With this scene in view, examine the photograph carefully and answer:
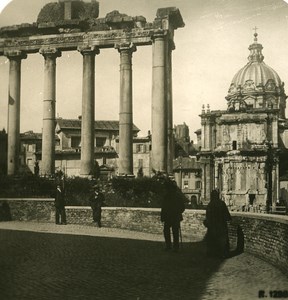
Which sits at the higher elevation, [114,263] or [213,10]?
[213,10]

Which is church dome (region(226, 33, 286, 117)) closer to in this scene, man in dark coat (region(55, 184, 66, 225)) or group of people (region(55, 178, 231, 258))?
man in dark coat (region(55, 184, 66, 225))

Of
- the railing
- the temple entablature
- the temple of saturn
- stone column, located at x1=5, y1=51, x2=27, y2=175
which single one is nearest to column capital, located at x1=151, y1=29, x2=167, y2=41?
the temple of saturn

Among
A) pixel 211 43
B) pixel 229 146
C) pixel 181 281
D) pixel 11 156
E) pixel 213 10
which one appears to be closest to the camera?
pixel 181 281

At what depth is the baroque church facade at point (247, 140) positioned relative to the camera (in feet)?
259

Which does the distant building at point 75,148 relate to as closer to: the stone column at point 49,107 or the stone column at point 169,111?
the stone column at point 49,107

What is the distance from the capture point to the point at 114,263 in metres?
15.1

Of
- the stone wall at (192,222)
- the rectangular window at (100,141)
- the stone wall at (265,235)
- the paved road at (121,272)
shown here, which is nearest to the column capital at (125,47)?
the stone wall at (192,222)

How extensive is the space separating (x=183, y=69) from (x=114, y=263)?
12.5m

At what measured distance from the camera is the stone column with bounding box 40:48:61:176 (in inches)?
1574

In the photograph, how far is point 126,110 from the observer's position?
1510 inches

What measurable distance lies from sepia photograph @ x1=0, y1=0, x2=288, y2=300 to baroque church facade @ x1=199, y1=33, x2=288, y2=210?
46cm

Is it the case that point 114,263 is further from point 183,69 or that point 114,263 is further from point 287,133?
point 287,133

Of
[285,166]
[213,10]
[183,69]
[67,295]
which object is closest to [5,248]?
[67,295]

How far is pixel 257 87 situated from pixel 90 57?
68.2m
